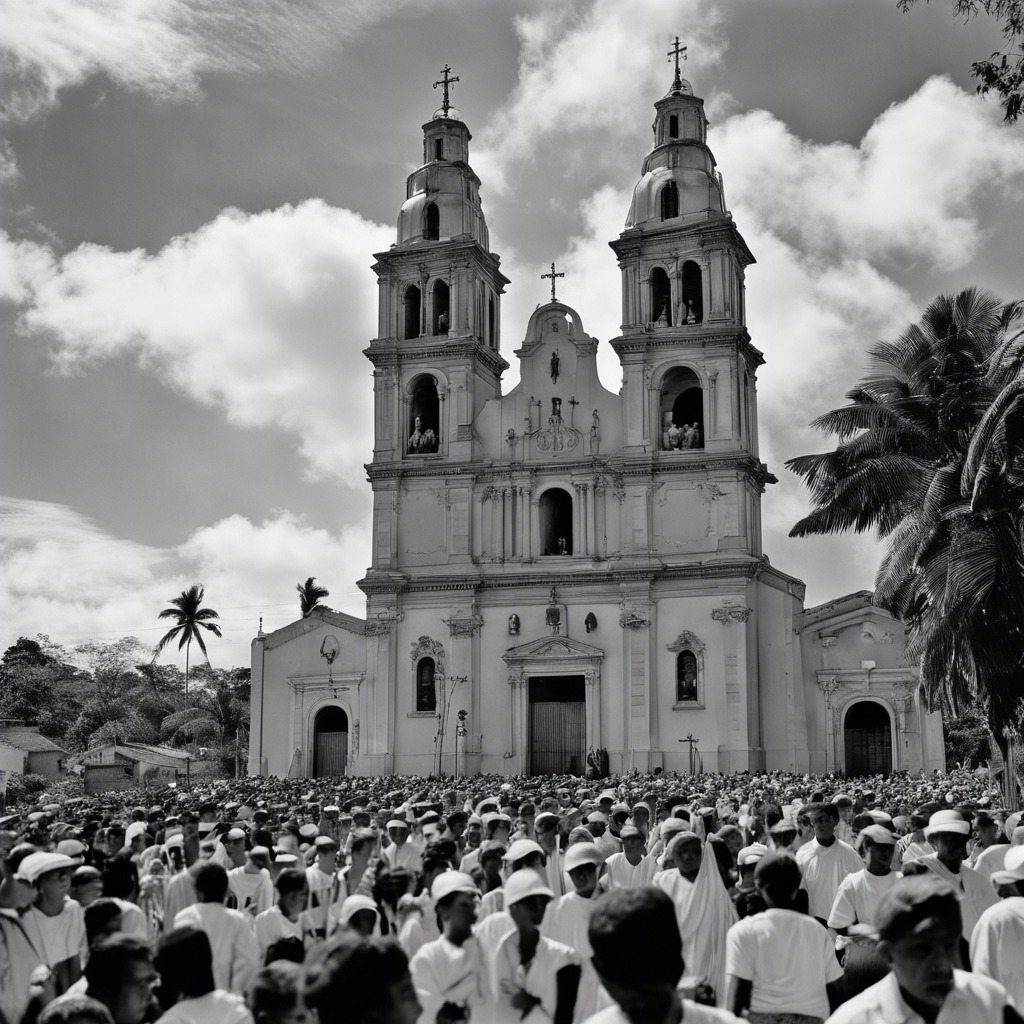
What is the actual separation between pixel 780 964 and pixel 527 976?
1151 millimetres

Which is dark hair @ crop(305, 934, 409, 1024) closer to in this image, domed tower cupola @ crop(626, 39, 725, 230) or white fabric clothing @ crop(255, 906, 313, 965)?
white fabric clothing @ crop(255, 906, 313, 965)

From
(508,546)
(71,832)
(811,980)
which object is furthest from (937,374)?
(811,980)

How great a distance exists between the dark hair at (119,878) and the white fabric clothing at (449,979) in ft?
10.5

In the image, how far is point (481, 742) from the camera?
136 feet

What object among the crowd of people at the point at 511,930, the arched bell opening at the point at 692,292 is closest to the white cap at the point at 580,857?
the crowd of people at the point at 511,930

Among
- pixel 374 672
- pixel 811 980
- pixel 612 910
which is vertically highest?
pixel 374 672

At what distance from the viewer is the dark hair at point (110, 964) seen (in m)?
4.91

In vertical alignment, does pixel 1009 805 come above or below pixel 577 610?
below

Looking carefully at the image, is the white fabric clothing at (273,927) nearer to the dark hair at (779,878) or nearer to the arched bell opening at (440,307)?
the dark hair at (779,878)

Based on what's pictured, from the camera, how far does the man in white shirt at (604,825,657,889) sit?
392 inches

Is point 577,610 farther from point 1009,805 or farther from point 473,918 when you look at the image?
point 473,918

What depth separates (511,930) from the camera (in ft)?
19.8

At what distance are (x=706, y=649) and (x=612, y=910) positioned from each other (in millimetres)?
37029

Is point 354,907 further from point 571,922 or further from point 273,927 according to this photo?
point 571,922
